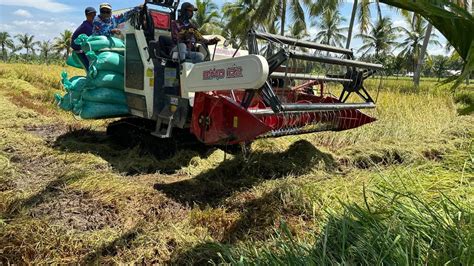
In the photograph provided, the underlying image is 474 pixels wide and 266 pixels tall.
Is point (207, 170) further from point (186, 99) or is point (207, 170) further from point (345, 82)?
point (345, 82)

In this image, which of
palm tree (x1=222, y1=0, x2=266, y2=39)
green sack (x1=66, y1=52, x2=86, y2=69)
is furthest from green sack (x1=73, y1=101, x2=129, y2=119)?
palm tree (x1=222, y1=0, x2=266, y2=39)

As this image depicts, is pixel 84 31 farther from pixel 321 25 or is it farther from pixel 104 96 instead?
pixel 321 25

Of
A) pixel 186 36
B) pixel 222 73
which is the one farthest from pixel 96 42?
pixel 222 73

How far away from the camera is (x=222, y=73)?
437cm

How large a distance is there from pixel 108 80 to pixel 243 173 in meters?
2.48

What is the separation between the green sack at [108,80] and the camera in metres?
6.05

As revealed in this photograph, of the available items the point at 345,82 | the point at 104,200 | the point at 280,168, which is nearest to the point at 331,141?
the point at 345,82

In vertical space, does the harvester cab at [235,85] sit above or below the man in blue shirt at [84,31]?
Answer: below

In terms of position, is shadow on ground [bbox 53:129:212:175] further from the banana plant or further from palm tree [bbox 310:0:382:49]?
palm tree [bbox 310:0:382:49]

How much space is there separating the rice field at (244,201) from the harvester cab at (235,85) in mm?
560

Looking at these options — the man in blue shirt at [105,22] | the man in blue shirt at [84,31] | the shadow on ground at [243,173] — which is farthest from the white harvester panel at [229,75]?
the man in blue shirt at [84,31]

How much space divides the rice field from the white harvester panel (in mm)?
1135

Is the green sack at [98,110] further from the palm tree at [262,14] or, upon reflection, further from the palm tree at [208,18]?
the palm tree at [208,18]

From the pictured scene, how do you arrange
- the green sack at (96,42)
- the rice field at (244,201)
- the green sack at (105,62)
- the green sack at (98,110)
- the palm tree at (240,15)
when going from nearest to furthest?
the rice field at (244,201), the green sack at (105,62), the green sack at (98,110), the green sack at (96,42), the palm tree at (240,15)
